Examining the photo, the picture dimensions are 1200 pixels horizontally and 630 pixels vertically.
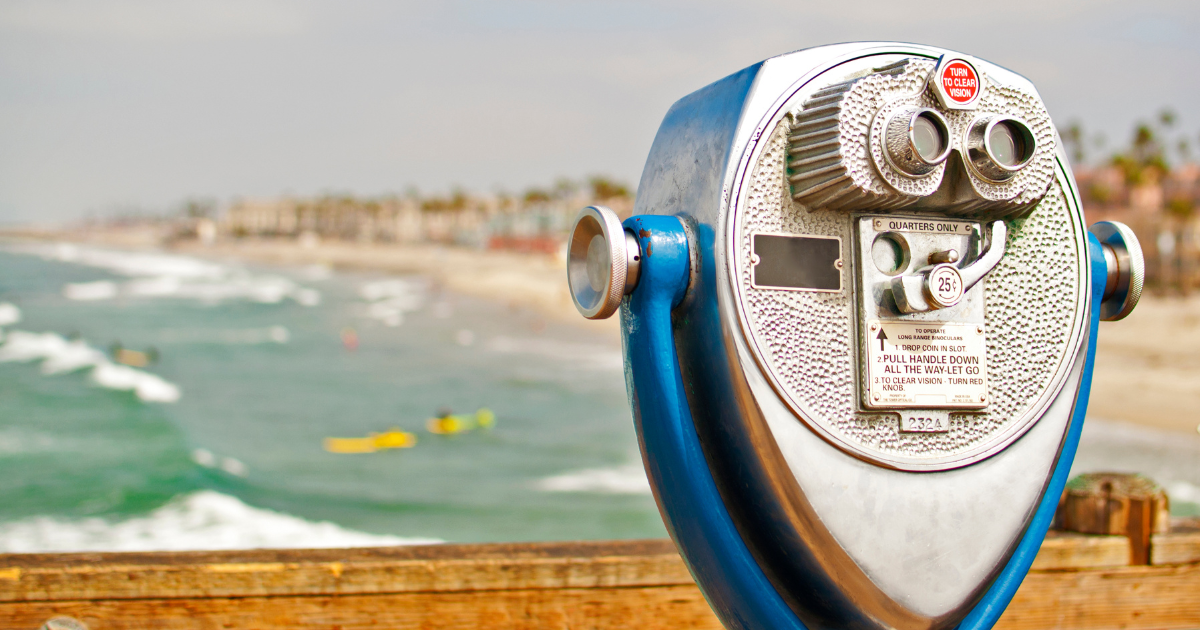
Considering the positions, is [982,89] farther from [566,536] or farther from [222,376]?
[222,376]

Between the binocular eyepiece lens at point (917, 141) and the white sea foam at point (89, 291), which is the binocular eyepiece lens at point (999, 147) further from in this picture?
the white sea foam at point (89, 291)

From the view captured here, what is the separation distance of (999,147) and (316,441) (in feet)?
49.4

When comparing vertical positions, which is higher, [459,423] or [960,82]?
[960,82]

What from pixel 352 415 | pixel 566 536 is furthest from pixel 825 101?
pixel 352 415

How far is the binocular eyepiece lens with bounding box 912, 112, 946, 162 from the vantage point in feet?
5.26

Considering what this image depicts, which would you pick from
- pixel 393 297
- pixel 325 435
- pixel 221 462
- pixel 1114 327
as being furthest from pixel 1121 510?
pixel 393 297

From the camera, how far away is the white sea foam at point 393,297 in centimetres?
3934

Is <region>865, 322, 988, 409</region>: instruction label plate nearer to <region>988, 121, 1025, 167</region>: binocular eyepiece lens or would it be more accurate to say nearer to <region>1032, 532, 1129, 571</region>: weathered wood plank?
<region>988, 121, 1025, 167</region>: binocular eyepiece lens

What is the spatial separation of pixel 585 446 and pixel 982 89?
13694 mm

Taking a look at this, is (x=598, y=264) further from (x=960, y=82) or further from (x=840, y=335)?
(x=960, y=82)

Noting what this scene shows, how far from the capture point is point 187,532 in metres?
10.1

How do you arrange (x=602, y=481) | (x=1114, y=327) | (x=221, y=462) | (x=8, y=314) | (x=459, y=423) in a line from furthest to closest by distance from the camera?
(x=8, y=314), (x=1114, y=327), (x=459, y=423), (x=221, y=462), (x=602, y=481)

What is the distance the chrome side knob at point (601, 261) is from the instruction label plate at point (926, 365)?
0.40m

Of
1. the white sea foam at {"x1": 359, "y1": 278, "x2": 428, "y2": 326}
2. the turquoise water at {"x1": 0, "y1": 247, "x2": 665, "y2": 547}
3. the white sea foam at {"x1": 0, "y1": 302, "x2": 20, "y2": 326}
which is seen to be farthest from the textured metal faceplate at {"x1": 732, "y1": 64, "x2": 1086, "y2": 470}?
the white sea foam at {"x1": 0, "y1": 302, "x2": 20, "y2": 326}
